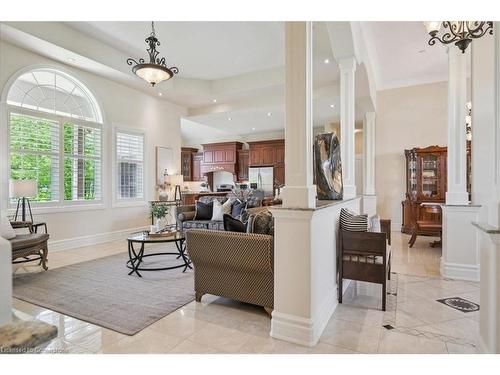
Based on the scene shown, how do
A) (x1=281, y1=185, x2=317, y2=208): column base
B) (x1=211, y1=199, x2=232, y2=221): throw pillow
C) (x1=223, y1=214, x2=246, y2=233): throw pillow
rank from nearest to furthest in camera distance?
1. (x1=281, y1=185, x2=317, y2=208): column base
2. (x1=223, y1=214, x2=246, y2=233): throw pillow
3. (x1=211, y1=199, x2=232, y2=221): throw pillow

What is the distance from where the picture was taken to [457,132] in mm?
3682

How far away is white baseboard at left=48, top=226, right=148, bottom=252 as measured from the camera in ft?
16.6

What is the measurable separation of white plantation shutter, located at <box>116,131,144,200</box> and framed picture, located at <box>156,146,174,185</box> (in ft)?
1.50

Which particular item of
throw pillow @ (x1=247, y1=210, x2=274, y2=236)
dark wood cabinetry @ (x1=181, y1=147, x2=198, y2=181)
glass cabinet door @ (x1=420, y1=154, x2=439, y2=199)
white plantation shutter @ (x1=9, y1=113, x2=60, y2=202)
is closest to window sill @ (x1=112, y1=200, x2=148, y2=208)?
white plantation shutter @ (x1=9, y1=113, x2=60, y2=202)

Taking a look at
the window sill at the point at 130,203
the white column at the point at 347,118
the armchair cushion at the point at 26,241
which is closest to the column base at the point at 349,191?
the white column at the point at 347,118

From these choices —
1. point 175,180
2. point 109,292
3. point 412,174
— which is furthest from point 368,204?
point 109,292

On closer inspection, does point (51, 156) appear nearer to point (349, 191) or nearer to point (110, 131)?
point (110, 131)

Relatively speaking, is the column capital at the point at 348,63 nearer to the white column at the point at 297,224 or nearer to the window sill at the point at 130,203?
the white column at the point at 297,224

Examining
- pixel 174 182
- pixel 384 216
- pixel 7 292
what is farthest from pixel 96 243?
pixel 384 216

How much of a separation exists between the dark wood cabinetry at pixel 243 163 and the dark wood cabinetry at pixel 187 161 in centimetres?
221

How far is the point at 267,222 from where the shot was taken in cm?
262

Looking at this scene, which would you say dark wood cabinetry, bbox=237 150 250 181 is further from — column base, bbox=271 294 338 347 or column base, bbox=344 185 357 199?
column base, bbox=271 294 338 347
